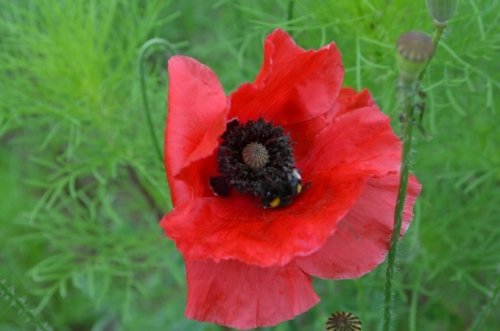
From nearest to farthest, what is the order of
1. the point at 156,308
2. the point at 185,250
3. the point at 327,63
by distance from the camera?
the point at 185,250 → the point at 327,63 → the point at 156,308

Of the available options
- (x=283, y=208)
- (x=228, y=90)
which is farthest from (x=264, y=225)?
(x=228, y=90)

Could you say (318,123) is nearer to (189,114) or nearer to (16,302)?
(189,114)

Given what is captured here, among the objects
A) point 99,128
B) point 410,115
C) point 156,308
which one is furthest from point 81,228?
point 410,115

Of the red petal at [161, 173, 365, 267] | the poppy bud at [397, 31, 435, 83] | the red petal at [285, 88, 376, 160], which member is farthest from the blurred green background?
the poppy bud at [397, 31, 435, 83]

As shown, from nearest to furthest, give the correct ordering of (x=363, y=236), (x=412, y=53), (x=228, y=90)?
(x=412, y=53) → (x=363, y=236) → (x=228, y=90)

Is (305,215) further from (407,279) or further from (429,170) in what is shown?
(407,279)

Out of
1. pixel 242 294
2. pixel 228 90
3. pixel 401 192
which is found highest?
pixel 401 192

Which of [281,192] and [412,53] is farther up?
[412,53]
